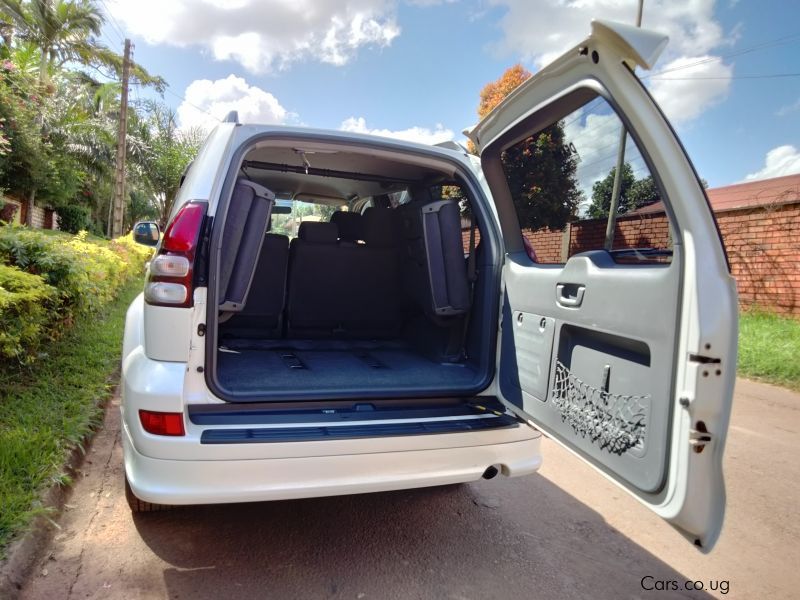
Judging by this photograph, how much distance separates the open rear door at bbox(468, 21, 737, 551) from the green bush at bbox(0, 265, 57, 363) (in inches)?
125

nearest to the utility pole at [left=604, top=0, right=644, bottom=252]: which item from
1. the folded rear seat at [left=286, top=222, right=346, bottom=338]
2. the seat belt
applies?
the seat belt

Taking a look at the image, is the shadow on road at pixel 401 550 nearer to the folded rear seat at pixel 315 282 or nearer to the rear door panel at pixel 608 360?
the rear door panel at pixel 608 360

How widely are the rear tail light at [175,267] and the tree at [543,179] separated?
1506 mm

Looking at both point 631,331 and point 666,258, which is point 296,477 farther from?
point 666,258

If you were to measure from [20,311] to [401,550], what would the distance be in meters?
3.15

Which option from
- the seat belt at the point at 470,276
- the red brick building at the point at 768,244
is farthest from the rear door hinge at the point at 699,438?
the red brick building at the point at 768,244

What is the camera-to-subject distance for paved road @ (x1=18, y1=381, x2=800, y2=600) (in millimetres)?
2176

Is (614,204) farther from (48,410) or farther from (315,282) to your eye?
(48,410)

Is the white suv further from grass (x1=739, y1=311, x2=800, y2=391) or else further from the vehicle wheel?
grass (x1=739, y1=311, x2=800, y2=391)

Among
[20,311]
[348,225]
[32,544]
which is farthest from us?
[348,225]

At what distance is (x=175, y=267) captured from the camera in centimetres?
198

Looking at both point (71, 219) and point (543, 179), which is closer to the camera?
point (543, 179)

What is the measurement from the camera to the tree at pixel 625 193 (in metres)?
1.75

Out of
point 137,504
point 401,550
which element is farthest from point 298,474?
point 137,504
